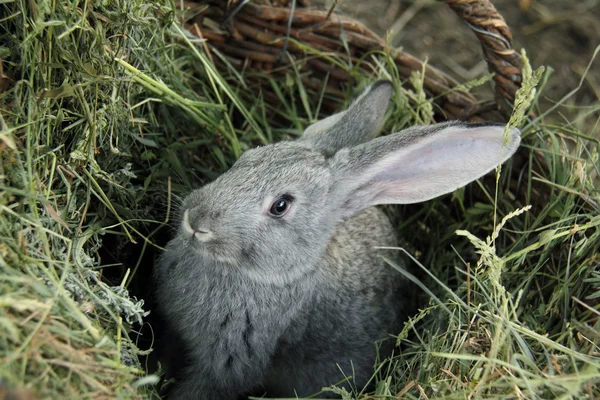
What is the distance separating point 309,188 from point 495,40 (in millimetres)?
1669

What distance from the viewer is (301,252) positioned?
11.7 feet

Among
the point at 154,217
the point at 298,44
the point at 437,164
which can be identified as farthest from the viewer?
the point at 298,44

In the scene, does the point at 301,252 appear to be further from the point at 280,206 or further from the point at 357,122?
the point at 357,122

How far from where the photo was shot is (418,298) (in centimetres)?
476

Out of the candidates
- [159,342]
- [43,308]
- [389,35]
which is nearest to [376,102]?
[389,35]

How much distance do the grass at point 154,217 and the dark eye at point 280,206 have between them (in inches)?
30.6

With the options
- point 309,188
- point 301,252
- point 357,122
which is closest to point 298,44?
point 357,122

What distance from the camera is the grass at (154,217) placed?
8.69 feet

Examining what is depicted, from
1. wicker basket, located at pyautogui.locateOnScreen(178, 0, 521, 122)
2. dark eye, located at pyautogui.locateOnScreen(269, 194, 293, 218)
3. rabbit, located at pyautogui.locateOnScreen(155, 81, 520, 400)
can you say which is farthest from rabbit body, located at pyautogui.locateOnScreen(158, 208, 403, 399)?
wicker basket, located at pyautogui.locateOnScreen(178, 0, 521, 122)

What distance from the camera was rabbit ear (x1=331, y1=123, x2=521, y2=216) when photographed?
134 inches

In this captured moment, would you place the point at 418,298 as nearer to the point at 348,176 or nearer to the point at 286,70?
the point at 348,176

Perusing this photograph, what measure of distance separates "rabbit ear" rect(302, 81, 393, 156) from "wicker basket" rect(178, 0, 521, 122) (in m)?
0.61

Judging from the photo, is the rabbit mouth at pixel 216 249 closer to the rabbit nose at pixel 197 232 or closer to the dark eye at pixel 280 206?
the rabbit nose at pixel 197 232

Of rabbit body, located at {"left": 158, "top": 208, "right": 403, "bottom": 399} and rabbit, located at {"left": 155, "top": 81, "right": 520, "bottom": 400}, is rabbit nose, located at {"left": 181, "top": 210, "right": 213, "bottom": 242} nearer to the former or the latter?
rabbit, located at {"left": 155, "top": 81, "right": 520, "bottom": 400}
